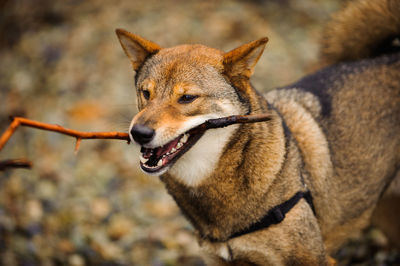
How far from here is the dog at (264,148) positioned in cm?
213

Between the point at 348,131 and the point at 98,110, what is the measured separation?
3638mm

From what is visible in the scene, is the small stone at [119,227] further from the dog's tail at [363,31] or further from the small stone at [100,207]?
the dog's tail at [363,31]

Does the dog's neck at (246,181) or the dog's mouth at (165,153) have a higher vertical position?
the dog's mouth at (165,153)

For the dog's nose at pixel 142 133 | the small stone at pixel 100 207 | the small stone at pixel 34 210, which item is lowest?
the small stone at pixel 100 207

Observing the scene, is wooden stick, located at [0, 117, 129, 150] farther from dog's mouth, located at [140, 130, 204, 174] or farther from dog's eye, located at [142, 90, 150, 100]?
dog's eye, located at [142, 90, 150, 100]

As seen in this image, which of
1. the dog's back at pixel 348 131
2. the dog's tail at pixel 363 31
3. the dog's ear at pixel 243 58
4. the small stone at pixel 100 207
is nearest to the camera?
the dog's ear at pixel 243 58

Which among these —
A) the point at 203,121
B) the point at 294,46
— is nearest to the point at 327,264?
the point at 203,121

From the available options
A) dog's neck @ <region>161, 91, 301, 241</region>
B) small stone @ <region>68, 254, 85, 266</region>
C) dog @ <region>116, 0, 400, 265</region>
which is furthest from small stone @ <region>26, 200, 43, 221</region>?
dog's neck @ <region>161, 91, 301, 241</region>

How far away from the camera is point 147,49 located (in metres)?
2.43

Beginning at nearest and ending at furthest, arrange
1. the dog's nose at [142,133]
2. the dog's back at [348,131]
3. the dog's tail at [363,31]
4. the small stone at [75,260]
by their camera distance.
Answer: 1. the dog's nose at [142,133]
2. the dog's back at [348,131]
3. the dog's tail at [363,31]
4. the small stone at [75,260]

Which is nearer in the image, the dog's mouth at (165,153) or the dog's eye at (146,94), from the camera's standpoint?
the dog's mouth at (165,153)

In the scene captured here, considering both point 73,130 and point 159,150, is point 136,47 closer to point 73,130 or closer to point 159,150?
point 159,150

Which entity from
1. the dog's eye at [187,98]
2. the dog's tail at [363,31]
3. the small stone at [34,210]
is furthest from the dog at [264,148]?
the small stone at [34,210]

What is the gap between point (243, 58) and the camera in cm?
218
